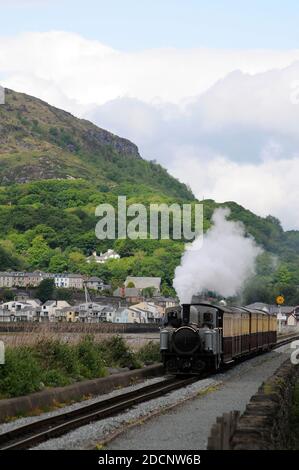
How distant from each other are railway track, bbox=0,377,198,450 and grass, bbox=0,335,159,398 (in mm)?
1773

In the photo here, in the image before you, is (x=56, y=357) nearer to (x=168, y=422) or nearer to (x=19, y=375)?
(x=19, y=375)

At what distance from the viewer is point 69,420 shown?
67.2 ft

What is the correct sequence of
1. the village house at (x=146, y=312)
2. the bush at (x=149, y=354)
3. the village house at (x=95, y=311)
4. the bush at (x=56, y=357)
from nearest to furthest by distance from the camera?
the bush at (x=56, y=357) < the bush at (x=149, y=354) < the village house at (x=95, y=311) < the village house at (x=146, y=312)

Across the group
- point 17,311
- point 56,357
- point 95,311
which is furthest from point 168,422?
point 17,311

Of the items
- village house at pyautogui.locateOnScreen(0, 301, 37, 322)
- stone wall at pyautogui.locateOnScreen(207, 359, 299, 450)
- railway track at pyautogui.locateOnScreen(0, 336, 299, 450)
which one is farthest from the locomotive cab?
village house at pyautogui.locateOnScreen(0, 301, 37, 322)

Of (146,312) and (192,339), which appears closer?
(192,339)

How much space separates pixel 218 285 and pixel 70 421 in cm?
3563

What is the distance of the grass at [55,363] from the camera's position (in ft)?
75.8

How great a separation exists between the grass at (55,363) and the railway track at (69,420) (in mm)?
1773

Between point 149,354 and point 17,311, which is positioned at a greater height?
point 17,311

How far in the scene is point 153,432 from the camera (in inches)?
741

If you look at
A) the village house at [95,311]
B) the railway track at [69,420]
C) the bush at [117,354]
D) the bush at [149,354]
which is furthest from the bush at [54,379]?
the village house at [95,311]

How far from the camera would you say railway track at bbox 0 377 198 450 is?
56.3 ft

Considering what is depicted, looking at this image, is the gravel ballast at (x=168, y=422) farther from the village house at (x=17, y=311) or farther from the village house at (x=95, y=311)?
the village house at (x=95, y=311)
